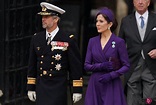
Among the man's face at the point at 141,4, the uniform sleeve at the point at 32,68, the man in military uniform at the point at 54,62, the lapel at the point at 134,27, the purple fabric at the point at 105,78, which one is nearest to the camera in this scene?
the purple fabric at the point at 105,78

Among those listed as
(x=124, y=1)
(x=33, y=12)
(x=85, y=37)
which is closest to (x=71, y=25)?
(x=85, y=37)

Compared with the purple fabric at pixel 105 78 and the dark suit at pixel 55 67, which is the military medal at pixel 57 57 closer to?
the dark suit at pixel 55 67

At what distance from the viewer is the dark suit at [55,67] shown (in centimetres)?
784

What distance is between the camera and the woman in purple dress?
7.81 metres

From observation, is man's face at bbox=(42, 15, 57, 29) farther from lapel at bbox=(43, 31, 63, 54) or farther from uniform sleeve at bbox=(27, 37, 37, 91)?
uniform sleeve at bbox=(27, 37, 37, 91)

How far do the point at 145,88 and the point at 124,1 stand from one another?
4220 millimetres

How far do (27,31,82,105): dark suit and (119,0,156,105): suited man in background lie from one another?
1.05 metres

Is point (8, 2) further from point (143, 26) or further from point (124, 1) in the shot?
point (124, 1)

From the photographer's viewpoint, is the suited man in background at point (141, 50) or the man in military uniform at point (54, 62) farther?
the suited man in background at point (141, 50)

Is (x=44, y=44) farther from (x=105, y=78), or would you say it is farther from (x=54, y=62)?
A: (x=105, y=78)

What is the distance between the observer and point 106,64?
25.5ft

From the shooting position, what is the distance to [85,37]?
513 inches

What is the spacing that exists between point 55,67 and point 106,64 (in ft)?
2.18

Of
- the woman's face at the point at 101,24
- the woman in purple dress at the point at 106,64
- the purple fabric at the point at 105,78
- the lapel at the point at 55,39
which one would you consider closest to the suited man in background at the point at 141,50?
the woman in purple dress at the point at 106,64
